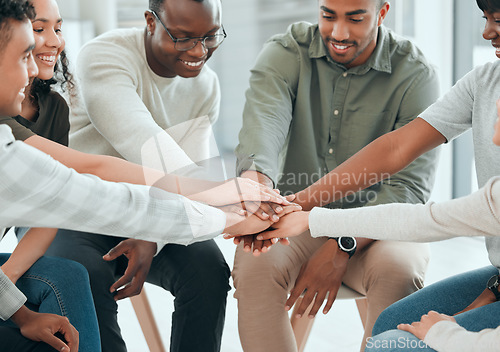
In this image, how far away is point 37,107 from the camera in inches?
63.3

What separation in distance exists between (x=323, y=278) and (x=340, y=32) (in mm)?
706

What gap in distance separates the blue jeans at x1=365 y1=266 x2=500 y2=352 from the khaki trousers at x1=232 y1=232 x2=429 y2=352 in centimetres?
14

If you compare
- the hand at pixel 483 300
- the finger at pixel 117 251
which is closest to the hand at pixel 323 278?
the hand at pixel 483 300

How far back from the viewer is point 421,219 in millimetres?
1208

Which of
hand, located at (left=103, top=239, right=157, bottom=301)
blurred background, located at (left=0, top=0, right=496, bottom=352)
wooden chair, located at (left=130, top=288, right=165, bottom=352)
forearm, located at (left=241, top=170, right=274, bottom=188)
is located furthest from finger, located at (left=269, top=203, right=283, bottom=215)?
blurred background, located at (left=0, top=0, right=496, bottom=352)

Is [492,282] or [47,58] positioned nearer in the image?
[492,282]

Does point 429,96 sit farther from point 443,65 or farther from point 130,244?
point 443,65

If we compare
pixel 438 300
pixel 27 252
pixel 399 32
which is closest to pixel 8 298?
pixel 27 252

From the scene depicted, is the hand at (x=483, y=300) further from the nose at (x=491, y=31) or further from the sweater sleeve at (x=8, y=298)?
the sweater sleeve at (x=8, y=298)

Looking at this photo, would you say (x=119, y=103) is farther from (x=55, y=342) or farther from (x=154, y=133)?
(x=55, y=342)

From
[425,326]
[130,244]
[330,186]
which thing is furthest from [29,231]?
[425,326]

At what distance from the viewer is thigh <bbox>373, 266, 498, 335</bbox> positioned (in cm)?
133

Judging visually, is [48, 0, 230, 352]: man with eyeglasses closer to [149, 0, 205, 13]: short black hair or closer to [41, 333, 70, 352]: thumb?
[149, 0, 205, 13]: short black hair

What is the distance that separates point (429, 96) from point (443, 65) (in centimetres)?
181
